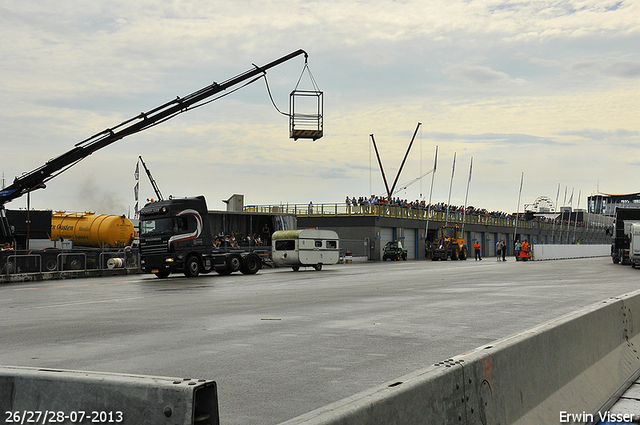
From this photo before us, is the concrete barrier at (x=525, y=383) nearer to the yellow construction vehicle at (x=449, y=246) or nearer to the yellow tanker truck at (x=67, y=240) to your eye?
the yellow tanker truck at (x=67, y=240)

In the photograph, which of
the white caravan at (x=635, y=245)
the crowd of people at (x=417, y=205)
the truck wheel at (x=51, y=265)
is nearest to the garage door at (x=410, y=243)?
the crowd of people at (x=417, y=205)

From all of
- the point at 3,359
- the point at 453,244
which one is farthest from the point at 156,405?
the point at 453,244

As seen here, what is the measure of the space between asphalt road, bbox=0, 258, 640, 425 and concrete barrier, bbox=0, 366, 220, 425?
87.8 inches

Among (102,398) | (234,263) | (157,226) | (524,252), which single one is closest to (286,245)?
(234,263)

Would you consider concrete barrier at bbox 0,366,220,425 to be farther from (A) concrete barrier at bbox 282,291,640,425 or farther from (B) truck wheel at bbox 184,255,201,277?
(B) truck wheel at bbox 184,255,201,277

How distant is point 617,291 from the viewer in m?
19.2

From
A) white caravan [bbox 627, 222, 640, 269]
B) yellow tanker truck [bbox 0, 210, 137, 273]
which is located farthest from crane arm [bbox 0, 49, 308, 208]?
white caravan [bbox 627, 222, 640, 269]

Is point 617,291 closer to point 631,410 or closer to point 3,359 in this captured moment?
point 631,410

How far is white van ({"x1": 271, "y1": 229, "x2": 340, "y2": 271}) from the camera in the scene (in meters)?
35.8

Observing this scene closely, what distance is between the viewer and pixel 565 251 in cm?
6481

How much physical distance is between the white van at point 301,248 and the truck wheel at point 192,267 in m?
6.51

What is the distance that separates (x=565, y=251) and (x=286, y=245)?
39.0 m

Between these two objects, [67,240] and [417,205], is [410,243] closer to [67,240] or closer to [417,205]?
[417,205]

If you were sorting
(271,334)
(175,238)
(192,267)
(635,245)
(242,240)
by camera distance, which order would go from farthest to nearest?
(242,240)
(635,245)
(192,267)
(175,238)
(271,334)
